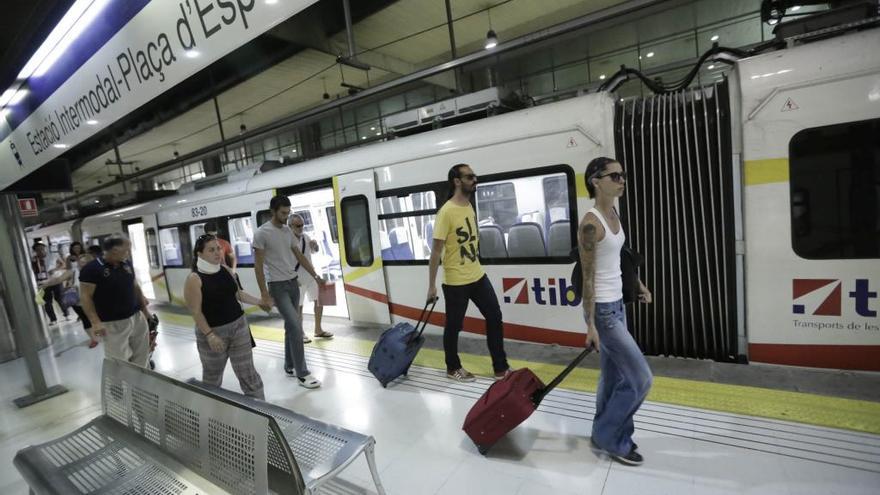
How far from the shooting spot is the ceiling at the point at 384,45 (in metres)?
7.34

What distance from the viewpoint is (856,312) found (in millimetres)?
3006

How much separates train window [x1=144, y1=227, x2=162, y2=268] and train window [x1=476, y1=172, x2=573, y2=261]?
795 cm

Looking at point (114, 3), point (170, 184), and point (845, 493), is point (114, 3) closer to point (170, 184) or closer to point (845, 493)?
point (845, 493)

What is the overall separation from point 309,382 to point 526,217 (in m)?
2.63

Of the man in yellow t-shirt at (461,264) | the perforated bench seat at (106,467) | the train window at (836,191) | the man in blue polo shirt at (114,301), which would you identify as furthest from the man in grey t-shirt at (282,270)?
the train window at (836,191)

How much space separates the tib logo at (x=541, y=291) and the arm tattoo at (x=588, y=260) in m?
1.62

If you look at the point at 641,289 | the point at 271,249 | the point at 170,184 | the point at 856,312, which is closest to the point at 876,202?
the point at 856,312

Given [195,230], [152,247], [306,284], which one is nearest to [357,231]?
[306,284]

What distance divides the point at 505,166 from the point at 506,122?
0.44 m

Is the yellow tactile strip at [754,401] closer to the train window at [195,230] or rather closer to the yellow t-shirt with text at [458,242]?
the yellow t-shirt with text at [458,242]

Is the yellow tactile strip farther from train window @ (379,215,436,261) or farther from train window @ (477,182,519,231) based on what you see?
train window @ (379,215,436,261)

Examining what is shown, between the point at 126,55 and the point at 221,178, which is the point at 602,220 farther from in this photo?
the point at 221,178

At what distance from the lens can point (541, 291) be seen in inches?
166

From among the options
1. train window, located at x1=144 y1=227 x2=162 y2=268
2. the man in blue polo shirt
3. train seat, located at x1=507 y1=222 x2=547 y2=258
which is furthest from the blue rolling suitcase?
train window, located at x1=144 y1=227 x2=162 y2=268
